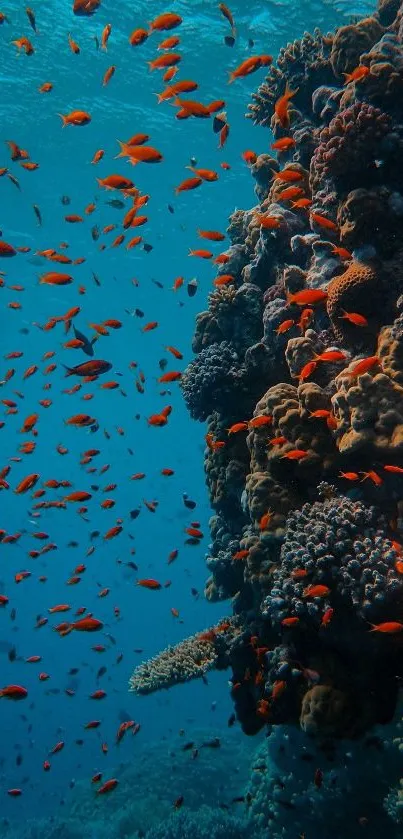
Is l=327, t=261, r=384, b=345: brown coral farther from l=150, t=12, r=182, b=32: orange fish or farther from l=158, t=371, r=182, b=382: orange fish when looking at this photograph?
l=150, t=12, r=182, b=32: orange fish

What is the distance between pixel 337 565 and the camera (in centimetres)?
574

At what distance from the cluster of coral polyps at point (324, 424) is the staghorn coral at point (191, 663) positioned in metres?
0.04

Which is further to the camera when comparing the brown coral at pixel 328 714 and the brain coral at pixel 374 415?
the brown coral at pixel 328 714

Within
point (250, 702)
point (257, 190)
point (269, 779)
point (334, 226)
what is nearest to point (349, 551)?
point (250, 702)

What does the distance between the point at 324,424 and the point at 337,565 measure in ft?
5.70

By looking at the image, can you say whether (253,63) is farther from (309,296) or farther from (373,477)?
(373,477)

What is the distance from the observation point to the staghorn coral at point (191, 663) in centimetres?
898

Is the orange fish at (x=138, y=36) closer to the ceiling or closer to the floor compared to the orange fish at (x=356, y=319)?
closer to the ceiling

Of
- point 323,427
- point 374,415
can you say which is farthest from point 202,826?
point 374,415

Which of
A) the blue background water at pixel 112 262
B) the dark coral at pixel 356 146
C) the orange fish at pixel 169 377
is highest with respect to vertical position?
the blue background water at pixel 112 262

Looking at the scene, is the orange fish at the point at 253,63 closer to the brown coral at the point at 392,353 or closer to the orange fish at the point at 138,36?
the orange fish at the point at 138,36

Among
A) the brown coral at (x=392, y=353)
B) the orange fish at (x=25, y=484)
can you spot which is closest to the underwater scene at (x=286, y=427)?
the brown coral at (x=392, y=353)

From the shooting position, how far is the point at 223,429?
9414 mm

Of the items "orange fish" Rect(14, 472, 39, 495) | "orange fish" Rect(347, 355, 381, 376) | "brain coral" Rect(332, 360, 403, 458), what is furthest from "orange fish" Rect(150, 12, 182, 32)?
"orange fish" Rect(14, 472, 39, 495)
